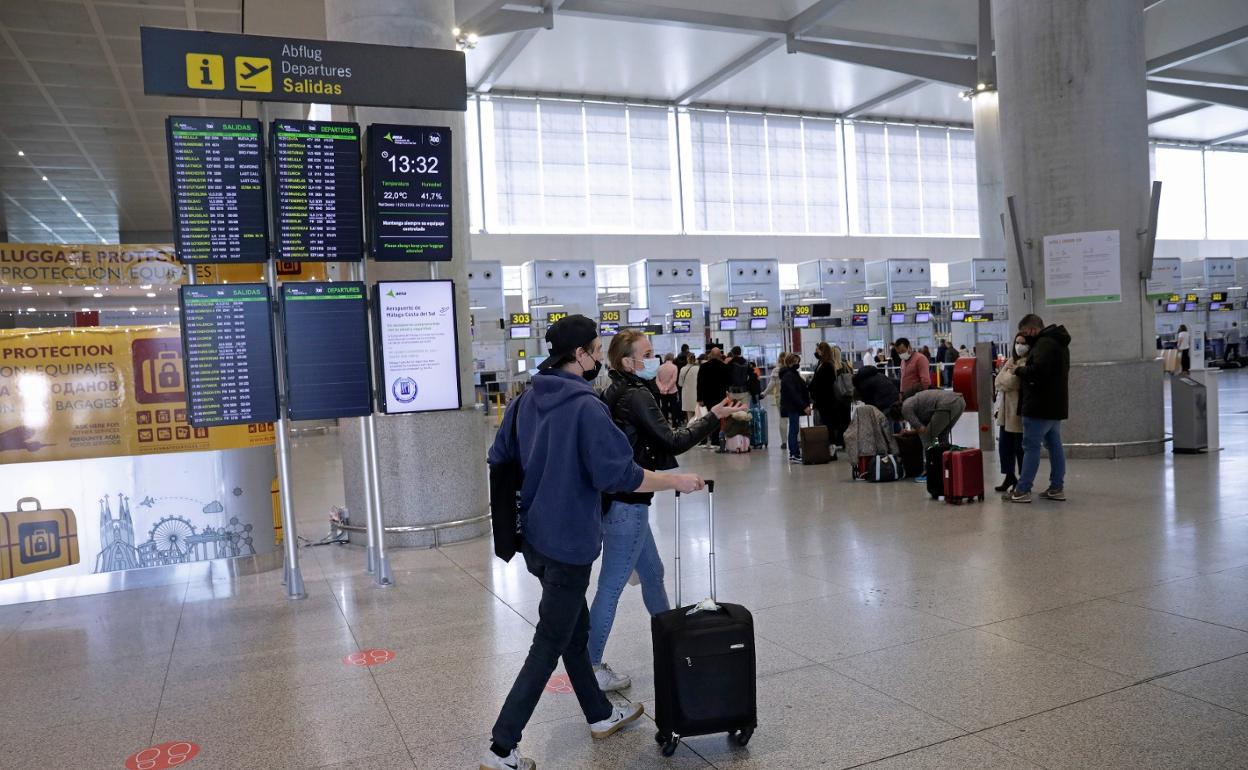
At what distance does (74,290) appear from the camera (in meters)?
10.9

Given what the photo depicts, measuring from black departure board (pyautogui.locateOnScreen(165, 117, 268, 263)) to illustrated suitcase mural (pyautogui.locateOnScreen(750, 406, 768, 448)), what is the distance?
31.8ft

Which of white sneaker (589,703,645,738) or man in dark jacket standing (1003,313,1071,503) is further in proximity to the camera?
man in dark jacket standing (1003,313,1071,503)

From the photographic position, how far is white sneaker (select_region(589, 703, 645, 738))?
11.3ft

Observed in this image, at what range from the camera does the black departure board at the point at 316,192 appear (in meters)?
5.91

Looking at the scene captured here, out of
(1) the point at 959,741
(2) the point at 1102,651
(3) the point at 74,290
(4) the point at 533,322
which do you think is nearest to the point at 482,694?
(1) the point at 959,741

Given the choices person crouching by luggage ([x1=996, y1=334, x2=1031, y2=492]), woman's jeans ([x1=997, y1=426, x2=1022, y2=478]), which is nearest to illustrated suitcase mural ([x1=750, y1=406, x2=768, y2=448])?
person crouching by luggage ([x1=996, y1=334, x2=1031, y2=492])

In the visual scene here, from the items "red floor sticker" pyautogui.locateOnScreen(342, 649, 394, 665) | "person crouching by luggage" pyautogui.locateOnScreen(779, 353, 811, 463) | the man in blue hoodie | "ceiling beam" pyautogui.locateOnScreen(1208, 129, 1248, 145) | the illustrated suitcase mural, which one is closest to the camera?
the man in blue hoodie

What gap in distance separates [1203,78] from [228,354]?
36.9 meters

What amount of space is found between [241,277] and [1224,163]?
46729mm

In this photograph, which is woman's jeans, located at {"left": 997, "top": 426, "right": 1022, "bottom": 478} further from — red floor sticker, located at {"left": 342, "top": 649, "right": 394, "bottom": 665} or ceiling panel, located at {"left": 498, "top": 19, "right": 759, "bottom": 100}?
ceiling panel, located at {"left": 498, "top": 19, "right": 759, "bottom": 100}

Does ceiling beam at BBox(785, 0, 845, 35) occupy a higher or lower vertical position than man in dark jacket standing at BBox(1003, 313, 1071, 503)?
higher

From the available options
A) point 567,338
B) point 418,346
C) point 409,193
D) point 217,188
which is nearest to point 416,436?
point 418,346

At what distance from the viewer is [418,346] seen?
6492 mm

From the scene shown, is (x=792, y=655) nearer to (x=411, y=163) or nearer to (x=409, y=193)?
(x=409, y=193)
